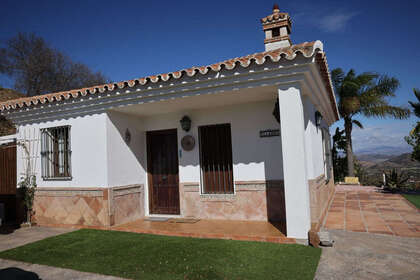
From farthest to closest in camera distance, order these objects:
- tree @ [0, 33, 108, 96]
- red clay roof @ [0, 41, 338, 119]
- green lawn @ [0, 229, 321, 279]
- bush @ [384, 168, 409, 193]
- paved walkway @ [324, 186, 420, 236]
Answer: tree @ [0, 33, 108, 96], bush @ [384, 168, 409, 193], paved walkway @ [324, 186, 420, 236], red clay roof @ [0, 41, 338, 119], green lawn @ [0, 229, 321, 279]

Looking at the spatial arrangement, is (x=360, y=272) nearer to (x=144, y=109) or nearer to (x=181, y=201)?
(x=181, y=201)

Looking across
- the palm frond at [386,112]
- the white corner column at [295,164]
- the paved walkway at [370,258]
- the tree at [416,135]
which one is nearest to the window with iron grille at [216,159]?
the white corner column at [295,164]

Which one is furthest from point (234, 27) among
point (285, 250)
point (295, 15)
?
point (285, 250)

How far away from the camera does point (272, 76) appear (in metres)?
5.09

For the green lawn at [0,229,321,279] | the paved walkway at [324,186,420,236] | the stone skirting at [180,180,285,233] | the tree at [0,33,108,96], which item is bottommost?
the paved walkway at [324,186,420,236]

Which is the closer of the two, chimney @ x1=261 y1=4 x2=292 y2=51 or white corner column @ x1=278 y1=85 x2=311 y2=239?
white corner column @ x1=278 y1=85 x2=311 y2=239

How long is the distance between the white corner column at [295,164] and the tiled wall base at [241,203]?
136 centimetres

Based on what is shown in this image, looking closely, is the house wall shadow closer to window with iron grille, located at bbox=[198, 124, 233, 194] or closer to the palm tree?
window with iron grille, located at bbox=[198, 124, 233, 194]

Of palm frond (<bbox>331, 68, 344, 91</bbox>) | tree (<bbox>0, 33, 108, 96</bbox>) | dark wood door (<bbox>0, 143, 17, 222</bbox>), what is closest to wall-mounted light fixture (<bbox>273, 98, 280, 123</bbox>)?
dark wood door (<bbox>0, 143, 17, 222</bbox>)

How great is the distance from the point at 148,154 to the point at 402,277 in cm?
642

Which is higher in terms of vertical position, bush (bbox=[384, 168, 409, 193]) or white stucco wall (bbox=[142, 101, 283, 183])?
white stucco wall (bbox=[142, 101, 283, 183])

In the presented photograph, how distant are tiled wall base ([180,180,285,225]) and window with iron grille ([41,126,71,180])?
3.33 meters

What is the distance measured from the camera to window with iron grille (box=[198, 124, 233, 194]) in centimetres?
709

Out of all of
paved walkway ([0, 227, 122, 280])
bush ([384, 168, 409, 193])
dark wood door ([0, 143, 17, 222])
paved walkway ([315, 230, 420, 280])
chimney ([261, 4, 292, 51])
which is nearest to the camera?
paved walkway ([315, 230, 420, 280])
